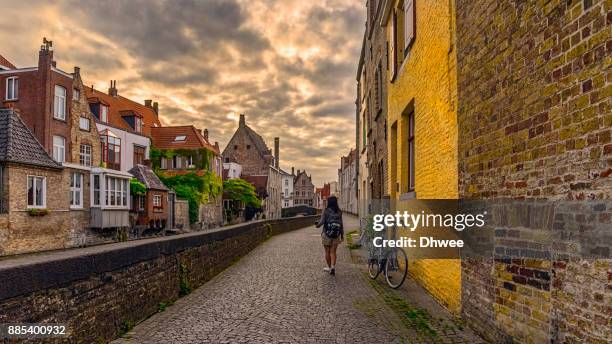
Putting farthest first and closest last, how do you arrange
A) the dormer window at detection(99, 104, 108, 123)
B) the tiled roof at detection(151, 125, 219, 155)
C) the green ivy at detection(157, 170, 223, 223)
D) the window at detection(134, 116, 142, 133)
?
the tiled roof at detection(151, 125, 219, 155), the green ivy at detection(157, 170, 223, 223), the window at detection(134, 116, 142, 133), the dormer window at detection(99, 104, 108, 123)

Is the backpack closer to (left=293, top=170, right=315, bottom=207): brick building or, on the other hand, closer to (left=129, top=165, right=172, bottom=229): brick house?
(left=129, top=165, right=172, bottom=229): brick house

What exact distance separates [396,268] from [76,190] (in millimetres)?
25327

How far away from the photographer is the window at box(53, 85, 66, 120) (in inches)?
1173

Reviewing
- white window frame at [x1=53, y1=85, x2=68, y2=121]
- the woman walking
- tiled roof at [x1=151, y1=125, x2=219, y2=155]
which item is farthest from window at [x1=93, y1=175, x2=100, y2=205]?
the woman walking

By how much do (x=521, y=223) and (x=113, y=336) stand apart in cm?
450

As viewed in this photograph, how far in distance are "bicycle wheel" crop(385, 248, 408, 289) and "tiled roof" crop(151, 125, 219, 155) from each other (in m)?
35.9

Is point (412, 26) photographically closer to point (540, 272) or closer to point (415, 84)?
point (415, 84)

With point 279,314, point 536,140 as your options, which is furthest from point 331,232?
point 536,140

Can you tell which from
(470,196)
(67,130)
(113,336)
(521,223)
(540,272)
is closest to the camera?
(540,272)

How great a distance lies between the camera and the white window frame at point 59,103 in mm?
29766

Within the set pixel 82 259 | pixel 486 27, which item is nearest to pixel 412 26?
pixel 486 27

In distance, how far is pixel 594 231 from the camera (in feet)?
10.7

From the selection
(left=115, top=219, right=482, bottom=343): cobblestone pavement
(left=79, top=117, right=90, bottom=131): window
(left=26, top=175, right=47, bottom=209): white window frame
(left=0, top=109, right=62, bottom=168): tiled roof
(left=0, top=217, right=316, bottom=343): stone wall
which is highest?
(left=79, top=117, right=90, bottom=131): window

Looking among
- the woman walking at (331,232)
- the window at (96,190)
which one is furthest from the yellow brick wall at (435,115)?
the window at (96,190)
